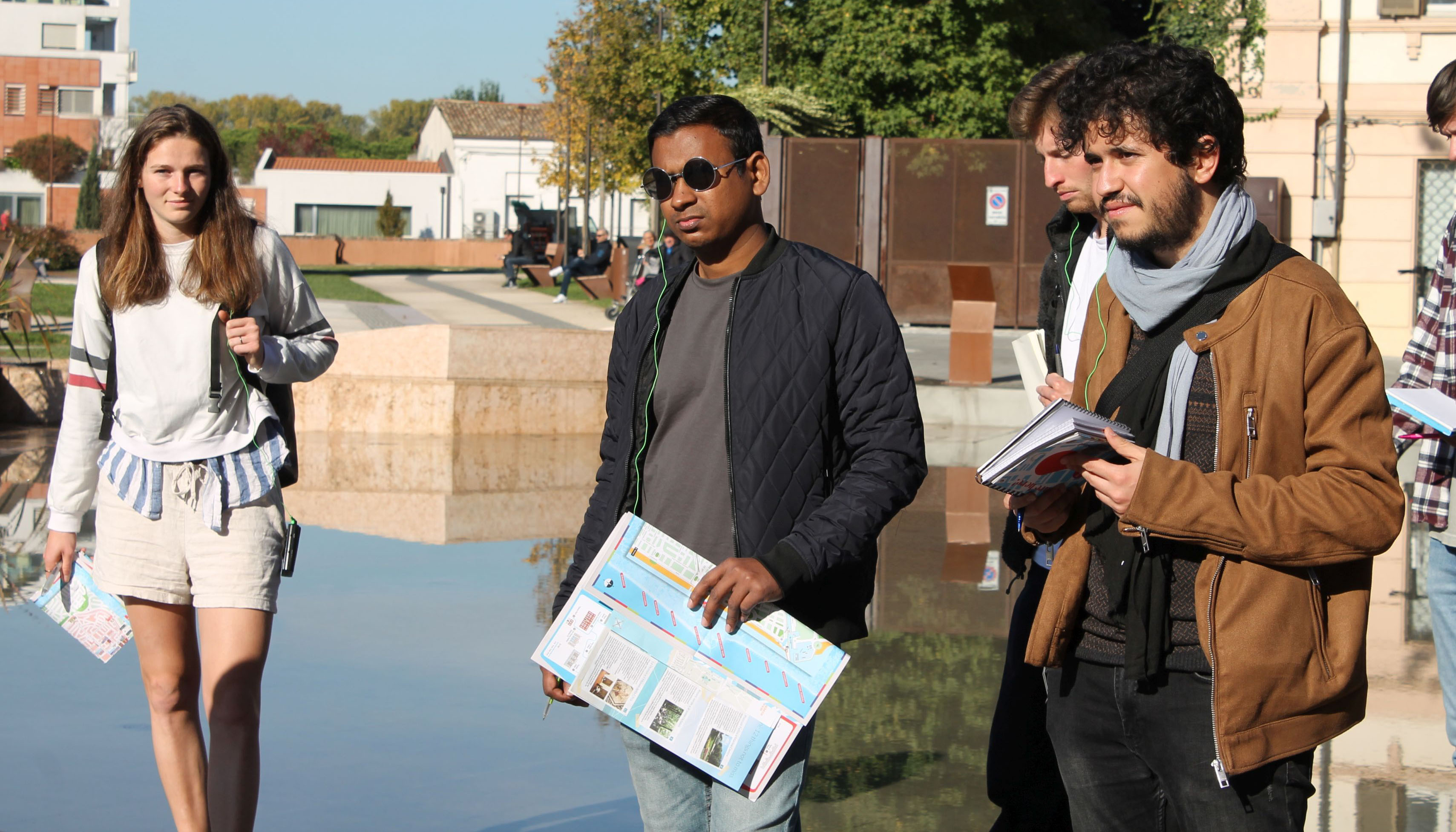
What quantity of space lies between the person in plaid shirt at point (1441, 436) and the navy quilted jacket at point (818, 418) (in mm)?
1380

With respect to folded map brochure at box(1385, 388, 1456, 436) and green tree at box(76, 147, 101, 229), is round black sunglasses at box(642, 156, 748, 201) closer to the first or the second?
folded map brochure at box(1385, 388, 1456, 436)

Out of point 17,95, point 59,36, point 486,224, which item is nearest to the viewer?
point 17,95

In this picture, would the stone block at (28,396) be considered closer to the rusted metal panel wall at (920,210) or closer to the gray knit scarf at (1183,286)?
the rusted metal panel wall at (920,210)

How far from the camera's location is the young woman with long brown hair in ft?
11.4

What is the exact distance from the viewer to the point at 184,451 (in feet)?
11.4

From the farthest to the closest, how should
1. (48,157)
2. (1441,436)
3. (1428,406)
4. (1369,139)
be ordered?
(48,157)
(1369,139)
(1441,436)
(1428,406)

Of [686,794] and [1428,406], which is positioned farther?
[1428,406]

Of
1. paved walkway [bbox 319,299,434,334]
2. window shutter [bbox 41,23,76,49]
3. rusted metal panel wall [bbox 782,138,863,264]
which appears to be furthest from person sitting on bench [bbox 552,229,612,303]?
window shutter [bbox 41,23,76,49]

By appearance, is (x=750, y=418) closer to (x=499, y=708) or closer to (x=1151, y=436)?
(x=1151, y=436)

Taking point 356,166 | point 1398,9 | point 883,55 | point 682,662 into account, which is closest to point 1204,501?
point 682,662

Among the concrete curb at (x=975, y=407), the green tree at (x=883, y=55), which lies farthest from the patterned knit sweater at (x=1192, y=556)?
the green tree at (x=883, y=55)

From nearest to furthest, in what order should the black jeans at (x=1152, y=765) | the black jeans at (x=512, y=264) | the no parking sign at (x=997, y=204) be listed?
the black jeans at (x=1152, y=765), the no parking sign at (x=997, y=204), the black jeans at (x=512, y=264)

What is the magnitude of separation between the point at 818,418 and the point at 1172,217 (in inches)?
30.0

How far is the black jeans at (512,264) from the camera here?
3547 cm
